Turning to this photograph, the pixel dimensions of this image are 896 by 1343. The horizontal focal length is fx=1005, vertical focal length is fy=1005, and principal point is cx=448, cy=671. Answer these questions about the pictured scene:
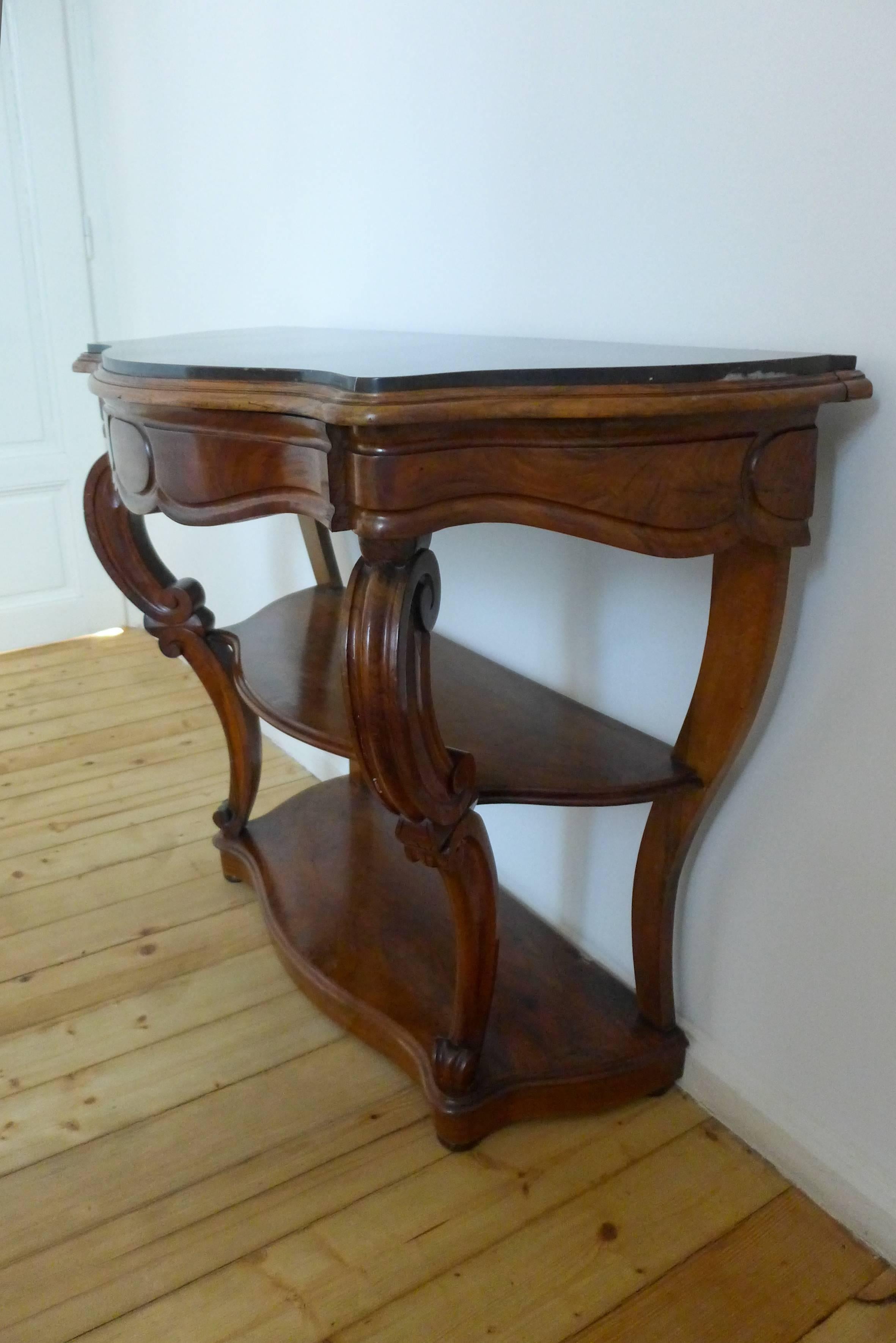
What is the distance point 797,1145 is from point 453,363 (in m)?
0.98

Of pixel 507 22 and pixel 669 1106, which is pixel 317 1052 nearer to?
pixel 669 1106

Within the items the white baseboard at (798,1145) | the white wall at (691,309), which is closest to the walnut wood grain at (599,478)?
the white wall at (691,309)

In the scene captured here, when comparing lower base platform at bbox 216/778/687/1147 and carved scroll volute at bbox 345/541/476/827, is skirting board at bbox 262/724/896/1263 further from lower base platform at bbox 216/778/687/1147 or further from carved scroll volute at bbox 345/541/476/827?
carved scroll volute at bbox 345/541/476/827

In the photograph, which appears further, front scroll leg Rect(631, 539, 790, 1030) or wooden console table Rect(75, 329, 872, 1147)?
front scroll leg Rect(631, 539, 790, 1030)

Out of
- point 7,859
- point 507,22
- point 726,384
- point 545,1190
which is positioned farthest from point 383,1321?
point 507,22

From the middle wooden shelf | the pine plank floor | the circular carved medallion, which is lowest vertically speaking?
the pine plank floor

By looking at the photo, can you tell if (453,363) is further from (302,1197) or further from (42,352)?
(42,352)

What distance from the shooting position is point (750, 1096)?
4.11ft

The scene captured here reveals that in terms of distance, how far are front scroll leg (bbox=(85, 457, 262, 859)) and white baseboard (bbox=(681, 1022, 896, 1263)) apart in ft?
2.74

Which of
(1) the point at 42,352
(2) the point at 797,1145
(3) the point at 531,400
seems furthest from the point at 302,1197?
(1) the point at 42,352

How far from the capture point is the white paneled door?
262cm

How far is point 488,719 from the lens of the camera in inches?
51.8

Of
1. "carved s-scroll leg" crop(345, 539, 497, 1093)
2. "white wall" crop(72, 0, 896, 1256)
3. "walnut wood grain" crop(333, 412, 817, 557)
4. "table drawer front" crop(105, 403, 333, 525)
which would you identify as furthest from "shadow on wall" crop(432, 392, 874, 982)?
"table drawer front" crop(105, 403, 333, 525)

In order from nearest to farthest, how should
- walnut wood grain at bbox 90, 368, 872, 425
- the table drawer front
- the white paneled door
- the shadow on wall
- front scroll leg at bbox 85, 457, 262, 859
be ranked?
walnut wood grain at bbox 90, 368, 872, 425 → the table drawer front → the shadow on wall → front scroll leg at bbox 85, 457, 262, 859 → the white paneled door
